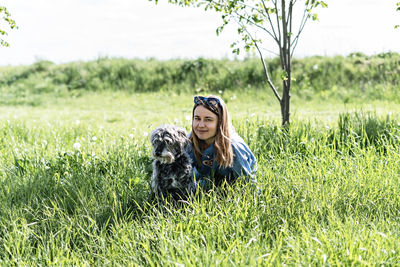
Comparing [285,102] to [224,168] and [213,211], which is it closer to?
[224,168]

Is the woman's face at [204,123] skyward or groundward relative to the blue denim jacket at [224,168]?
skyward

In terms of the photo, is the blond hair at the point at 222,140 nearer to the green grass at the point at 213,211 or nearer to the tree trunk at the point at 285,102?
the green grass at the point at 213,211

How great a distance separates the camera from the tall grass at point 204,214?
106 inches

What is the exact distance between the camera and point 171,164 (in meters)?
3.21

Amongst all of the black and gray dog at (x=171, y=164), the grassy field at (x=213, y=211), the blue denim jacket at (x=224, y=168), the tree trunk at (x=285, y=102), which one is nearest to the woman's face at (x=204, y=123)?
the blue denim jacket at (x=224, y=168)

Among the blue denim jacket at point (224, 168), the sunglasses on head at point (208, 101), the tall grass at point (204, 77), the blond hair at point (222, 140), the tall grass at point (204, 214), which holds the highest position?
the tall grass at point (204, 77)

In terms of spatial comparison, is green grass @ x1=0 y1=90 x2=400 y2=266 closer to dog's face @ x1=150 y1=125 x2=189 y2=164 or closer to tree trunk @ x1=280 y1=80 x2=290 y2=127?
tree trunk @ x1=280 y1=80 x2=290 y2=127

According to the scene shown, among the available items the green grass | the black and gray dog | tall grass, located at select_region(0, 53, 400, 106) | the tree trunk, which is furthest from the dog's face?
tall grass, located at select_region(0, 53, 400, 106)

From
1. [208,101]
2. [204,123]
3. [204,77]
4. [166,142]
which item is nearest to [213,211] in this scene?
[166,142]

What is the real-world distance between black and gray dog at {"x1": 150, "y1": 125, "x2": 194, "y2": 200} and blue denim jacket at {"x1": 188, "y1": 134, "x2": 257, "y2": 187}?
44 centimetres

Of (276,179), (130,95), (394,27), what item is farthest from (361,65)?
(276,179)

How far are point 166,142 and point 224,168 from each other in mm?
973

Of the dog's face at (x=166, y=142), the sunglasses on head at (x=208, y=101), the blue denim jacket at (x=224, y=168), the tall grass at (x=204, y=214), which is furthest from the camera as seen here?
the blue denim jacket at (x=224, y=168)

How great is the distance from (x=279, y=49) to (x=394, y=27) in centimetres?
148
